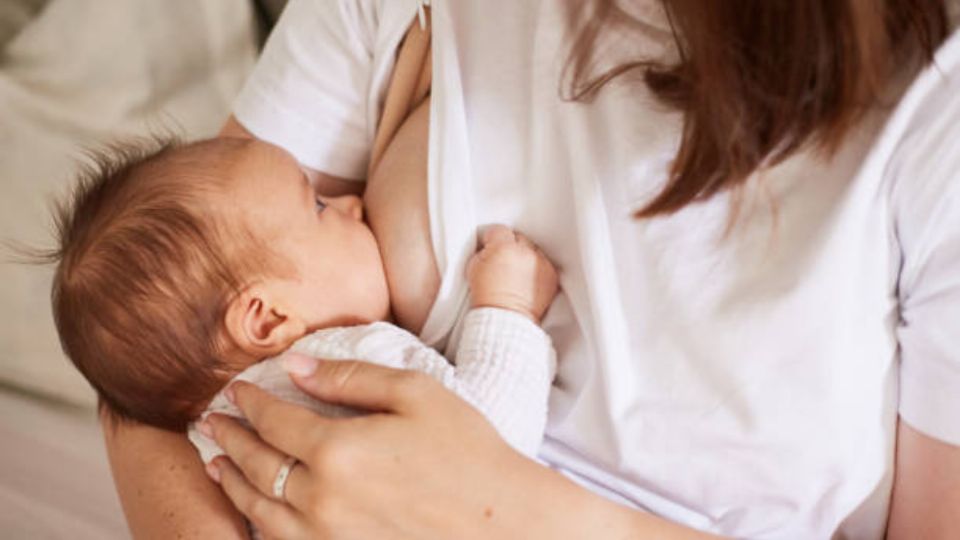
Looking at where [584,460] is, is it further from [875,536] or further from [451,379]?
[875,536]

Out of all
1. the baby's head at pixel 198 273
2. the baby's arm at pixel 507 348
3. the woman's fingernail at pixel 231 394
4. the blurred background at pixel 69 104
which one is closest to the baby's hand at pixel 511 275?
the baby's arm at pixel 507 348

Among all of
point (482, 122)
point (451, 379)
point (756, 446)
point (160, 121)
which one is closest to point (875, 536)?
point (756, 446)

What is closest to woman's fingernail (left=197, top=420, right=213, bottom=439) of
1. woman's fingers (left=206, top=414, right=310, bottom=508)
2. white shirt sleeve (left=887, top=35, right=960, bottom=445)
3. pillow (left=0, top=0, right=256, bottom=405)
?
woman's fingers (left=206, top=414, right=310, bottom=508)

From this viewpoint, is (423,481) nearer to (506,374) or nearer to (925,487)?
(506,374)

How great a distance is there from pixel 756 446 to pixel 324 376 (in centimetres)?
34

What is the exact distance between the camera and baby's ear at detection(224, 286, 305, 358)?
0.78 metres

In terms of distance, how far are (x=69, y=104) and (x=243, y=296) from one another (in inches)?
36.0

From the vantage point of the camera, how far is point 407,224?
Result: 2.66 ft

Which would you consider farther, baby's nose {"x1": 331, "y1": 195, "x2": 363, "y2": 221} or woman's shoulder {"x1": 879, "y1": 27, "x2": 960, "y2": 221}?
baby's nose {"x1": 331, "y1": 195, "x2": 363, "y2": 221}

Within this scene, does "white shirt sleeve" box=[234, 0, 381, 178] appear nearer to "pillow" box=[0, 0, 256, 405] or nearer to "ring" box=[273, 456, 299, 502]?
"ring" box=[273, 456, 299, 502]

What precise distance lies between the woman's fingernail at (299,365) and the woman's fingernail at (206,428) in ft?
0.37

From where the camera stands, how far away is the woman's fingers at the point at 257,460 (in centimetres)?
70

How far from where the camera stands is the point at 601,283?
0.70m

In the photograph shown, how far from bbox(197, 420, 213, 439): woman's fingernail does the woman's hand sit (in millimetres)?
110
